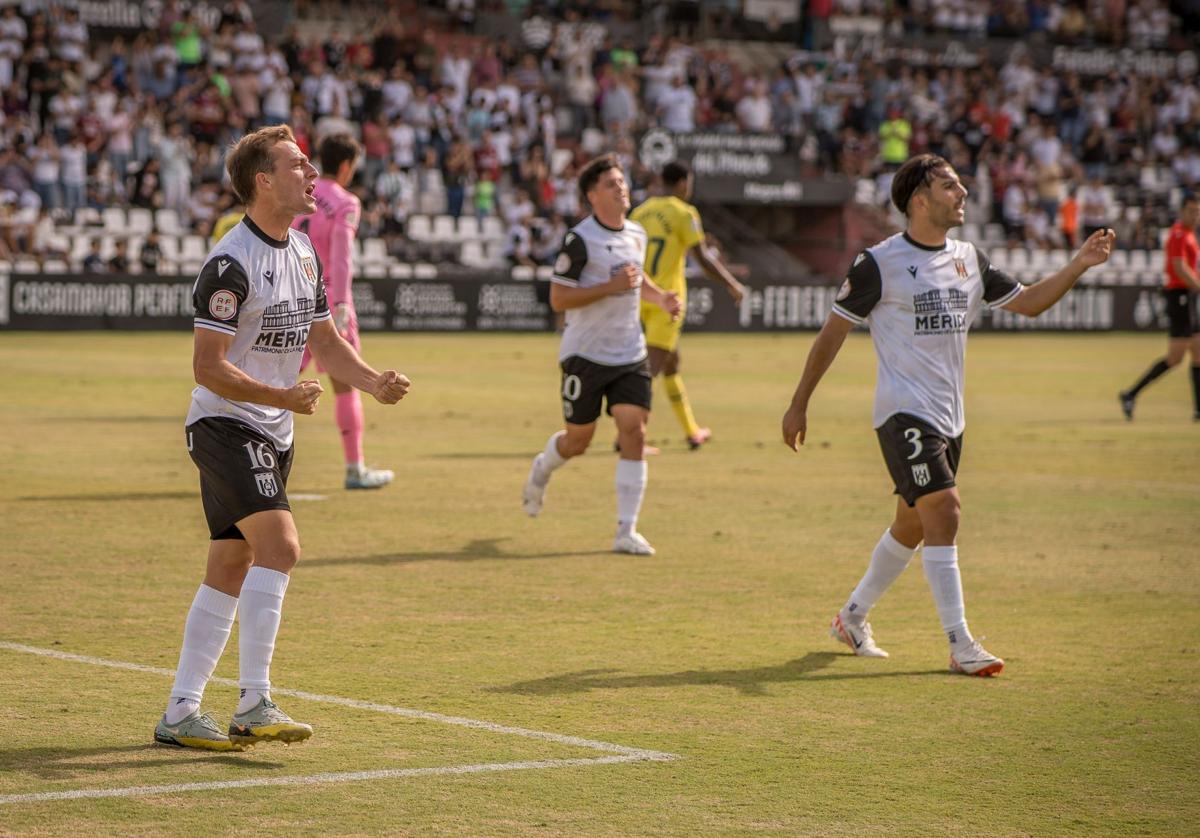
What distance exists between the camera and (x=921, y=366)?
7891mm

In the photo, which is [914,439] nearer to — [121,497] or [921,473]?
[921,473]

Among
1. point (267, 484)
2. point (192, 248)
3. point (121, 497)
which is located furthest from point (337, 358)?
point (192, 248)

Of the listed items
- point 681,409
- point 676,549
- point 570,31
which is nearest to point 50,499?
point 676,549

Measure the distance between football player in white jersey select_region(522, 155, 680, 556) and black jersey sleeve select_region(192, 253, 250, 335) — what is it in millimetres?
5111

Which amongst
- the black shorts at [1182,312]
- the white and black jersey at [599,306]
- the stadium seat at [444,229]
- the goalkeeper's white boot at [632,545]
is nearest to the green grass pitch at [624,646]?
the goalkeeper's white boot at [632,545]

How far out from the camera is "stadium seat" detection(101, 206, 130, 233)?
3331 centimetres

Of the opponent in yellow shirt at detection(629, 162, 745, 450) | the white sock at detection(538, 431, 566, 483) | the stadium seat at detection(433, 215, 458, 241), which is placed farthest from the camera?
the stadium seat at detection(433, 215, 458, 241)

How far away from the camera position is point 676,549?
11.2 metres

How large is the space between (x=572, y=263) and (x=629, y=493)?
1.50 m

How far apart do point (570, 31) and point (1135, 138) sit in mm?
16251

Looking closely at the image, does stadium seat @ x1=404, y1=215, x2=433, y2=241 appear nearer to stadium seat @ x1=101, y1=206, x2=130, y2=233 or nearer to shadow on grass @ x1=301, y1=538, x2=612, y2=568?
stadium seat @ x1=101, y1=206, x2=130, y2=233

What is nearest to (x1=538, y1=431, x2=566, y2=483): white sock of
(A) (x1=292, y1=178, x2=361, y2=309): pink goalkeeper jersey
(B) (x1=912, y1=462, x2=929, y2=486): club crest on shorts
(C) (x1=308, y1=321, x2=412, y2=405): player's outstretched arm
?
(A) (x1=292, y1=178, x2=361, y2=309): pink goalkeeper jersey

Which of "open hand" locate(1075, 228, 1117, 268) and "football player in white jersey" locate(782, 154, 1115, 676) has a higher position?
"open hand" locate(1075, 228, 1117, 268)

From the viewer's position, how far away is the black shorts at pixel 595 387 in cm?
1117
